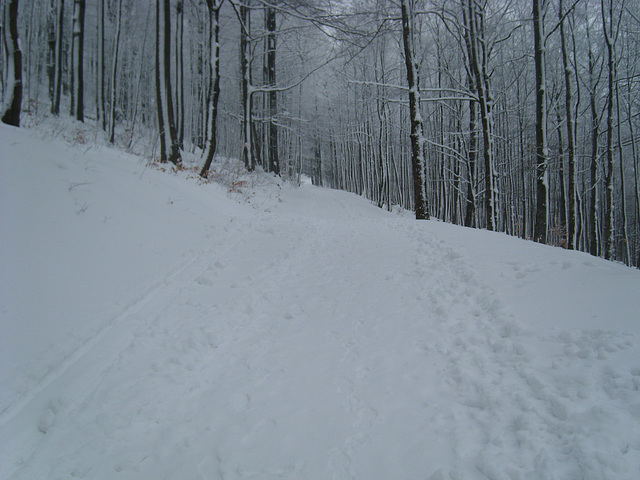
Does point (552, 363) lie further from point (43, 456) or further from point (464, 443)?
point (43, 456)

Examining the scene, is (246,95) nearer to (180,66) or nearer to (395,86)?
(180,66)

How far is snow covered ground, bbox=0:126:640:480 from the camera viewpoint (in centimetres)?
215

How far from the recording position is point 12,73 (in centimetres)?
636

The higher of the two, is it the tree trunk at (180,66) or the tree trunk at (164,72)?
the tree trunk at (180,66)

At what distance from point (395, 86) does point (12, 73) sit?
31.4 feet

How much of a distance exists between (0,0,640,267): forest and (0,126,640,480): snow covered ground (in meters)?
4.69

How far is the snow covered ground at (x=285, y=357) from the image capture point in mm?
2150

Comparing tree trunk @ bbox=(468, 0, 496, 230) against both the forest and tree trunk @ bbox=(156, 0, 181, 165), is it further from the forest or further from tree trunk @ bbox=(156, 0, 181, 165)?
tree trunk @ bbox=(156, 0, 181, 165)

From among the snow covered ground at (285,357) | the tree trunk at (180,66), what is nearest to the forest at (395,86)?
the tree trunk at (180,66)

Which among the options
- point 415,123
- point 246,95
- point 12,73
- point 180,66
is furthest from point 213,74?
point 180,66

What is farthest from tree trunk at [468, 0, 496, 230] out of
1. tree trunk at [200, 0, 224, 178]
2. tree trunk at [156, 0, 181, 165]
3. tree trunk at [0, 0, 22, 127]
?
tree trunk at [0, 0, 22, 127]

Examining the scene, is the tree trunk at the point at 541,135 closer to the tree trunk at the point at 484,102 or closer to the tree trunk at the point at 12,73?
the tree trunk at the point at 484,102

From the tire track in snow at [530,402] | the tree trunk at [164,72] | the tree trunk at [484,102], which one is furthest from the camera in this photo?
the tree trunk at [484,102]

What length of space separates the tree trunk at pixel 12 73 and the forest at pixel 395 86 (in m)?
0.03
